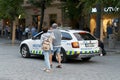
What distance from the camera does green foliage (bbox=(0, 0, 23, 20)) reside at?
34750 millimetres

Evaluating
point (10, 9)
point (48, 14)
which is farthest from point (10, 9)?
point (48, 14)

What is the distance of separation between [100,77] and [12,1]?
73.6 feet

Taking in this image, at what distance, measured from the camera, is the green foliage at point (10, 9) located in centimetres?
3475

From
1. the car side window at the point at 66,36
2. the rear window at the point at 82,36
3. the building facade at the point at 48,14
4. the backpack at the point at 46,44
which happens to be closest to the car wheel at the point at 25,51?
the car side window at the point at 66,36

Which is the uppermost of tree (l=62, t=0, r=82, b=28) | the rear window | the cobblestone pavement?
tree (l=62, t=0, r=82, b=28)

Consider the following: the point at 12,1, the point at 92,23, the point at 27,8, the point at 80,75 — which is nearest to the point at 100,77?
the point at 80,75

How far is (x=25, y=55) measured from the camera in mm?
20547

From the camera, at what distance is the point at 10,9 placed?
34688mm

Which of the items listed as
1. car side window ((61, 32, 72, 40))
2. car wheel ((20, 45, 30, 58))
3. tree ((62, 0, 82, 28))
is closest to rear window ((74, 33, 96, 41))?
car side window ((61, 32, 72, 40))

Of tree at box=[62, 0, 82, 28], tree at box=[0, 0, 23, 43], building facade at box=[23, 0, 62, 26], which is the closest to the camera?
tree at box=[62, 0, 82, 28]

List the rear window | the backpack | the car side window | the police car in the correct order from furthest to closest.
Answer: the car side window < the rear window < the police car < the backpack

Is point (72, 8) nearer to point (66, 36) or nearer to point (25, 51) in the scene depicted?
point (25, 51)

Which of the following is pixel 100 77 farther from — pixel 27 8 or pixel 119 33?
pixel 27 8

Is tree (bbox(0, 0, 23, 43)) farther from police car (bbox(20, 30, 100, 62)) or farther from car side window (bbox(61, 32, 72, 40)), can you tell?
car side window (bbox(61, 32, 72, 40))
